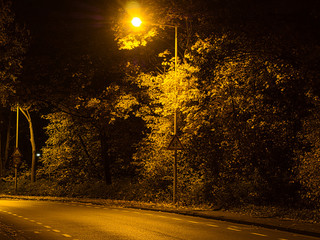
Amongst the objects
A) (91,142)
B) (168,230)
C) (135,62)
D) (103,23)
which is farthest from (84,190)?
(168,230)

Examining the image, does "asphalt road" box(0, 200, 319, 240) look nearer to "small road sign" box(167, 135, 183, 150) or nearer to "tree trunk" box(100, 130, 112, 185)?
"small road sign" box(167, 135, 183, 150)

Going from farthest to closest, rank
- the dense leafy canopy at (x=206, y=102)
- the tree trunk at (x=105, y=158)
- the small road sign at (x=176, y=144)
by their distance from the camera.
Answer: the tree trunk at (x=105, y=158)
the small road sign at (x=176, y=144)
the dense leafy canopy at (x=206, y=102)

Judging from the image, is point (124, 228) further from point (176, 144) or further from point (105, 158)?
point (105, 158)

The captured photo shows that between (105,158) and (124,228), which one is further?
(105,158)

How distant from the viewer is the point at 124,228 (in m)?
15.9

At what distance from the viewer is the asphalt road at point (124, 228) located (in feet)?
46.0

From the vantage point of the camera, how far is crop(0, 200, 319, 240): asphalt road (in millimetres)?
14008

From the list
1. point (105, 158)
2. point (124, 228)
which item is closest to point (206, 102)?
point (124, 228)

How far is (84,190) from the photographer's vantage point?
118ft

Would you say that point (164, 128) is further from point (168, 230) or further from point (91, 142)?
point (91, 142)

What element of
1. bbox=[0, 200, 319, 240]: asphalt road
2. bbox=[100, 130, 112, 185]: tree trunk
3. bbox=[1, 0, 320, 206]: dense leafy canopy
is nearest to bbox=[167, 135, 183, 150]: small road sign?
bbox=[1, 0, 320, 206]: dense leafy canopy

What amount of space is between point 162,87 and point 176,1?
9.45m

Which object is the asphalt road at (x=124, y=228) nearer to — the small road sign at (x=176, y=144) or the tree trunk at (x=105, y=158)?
the small road sign at (x=176, y=144)

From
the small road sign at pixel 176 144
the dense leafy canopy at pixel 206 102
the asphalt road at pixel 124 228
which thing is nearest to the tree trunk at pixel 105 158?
the dense leafy canopy at pixel 206 102
